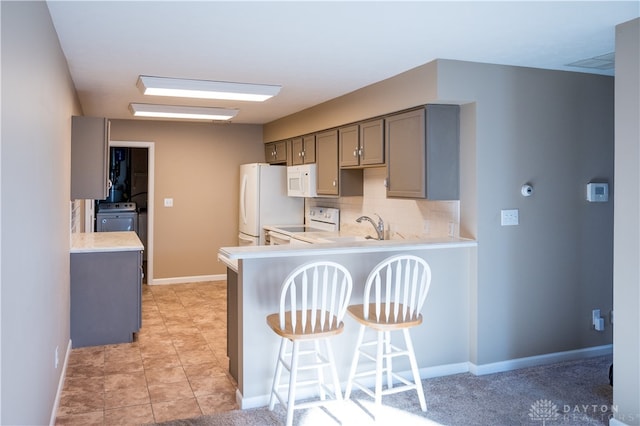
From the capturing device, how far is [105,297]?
4.48 meters

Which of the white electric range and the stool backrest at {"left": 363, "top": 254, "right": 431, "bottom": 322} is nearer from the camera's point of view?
the stool backrest at {"left": 363, "top": 254, "right": 431, "bottom": 322}

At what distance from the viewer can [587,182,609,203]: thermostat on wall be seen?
160 inches

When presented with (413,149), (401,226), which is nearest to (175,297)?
(401,226)

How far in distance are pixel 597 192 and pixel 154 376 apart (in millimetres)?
3613

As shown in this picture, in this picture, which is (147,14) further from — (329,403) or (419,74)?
(329,403)

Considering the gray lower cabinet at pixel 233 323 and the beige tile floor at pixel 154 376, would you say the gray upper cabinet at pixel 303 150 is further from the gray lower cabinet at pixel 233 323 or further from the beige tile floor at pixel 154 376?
the gray lower cabinet at pixel 233 323

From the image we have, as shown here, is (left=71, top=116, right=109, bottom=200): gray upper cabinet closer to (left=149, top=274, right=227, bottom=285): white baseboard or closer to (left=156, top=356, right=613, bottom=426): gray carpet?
(left=156, top=356, right=613, bottom=426): gray carpet

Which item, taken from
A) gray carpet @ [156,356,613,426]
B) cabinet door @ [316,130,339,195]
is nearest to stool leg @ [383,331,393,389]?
gray carpet @ [156,356,613,426]

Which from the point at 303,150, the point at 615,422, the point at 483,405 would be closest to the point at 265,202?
the point at 303,150

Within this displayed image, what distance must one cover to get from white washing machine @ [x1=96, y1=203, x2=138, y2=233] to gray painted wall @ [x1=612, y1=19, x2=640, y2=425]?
284 inches

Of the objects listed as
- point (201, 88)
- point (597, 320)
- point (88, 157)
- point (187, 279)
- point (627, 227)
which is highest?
point (201, 88)

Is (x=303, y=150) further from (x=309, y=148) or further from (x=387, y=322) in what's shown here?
(x=387, y=322)

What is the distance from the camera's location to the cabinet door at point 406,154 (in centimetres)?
391

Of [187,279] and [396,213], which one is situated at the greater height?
[396,213]
